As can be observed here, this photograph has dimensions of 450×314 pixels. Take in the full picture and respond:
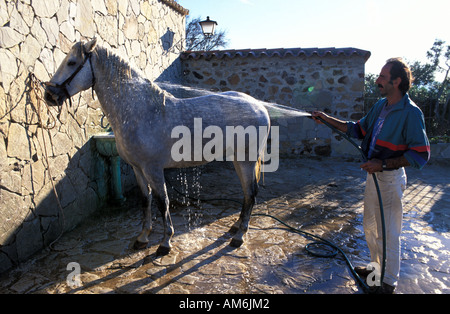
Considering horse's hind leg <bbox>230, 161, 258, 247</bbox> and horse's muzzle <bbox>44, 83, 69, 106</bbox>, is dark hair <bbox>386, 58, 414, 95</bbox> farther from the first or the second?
horse's muzzle <bbox>44, 83, 69, 106</bbox>

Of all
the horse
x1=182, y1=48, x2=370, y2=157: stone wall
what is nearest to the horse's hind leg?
the horse

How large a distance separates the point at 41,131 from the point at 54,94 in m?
0.85

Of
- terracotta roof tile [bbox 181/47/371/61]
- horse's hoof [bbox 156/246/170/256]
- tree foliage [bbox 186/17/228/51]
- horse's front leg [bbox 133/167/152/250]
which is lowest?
horse's hoof [bbox 156/246/170/256]

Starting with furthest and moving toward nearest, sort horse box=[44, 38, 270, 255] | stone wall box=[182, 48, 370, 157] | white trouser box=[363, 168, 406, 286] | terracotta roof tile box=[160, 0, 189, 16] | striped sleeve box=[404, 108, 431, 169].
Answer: stone wall box=[182, 48, 370, 157]
terracotta roof tile box=[160, 0, 189, 16]
horse box=[44, 38, 270, 255]
white trouser box=[363, 168, 406, 286]
striped sleeve box=[404, 108, 431, 169]

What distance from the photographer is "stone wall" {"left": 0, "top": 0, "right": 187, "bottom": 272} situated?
264 cm

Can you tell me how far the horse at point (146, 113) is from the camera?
2.55m

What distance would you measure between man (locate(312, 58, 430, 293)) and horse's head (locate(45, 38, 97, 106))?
2.51 metres

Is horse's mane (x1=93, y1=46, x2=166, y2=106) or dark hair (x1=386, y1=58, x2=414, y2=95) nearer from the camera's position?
dark hair (x1=386, y1=58, x2=414, y2=95)

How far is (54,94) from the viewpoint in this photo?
247 centimetres

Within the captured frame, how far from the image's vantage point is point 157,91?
9.52 feet

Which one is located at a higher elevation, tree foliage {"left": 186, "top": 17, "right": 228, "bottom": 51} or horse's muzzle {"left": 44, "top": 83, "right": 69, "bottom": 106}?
tree foliage {"left": 186, "top": 17, "right": 228, "bottom": 51}

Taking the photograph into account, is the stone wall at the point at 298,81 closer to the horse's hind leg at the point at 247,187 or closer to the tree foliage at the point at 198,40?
the horse's hind leg at the point at 247,187

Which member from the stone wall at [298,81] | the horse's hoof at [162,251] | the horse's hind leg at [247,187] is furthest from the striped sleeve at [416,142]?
the stone wall at [298,81]

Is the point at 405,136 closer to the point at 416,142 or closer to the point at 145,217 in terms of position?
the point at 416,142
